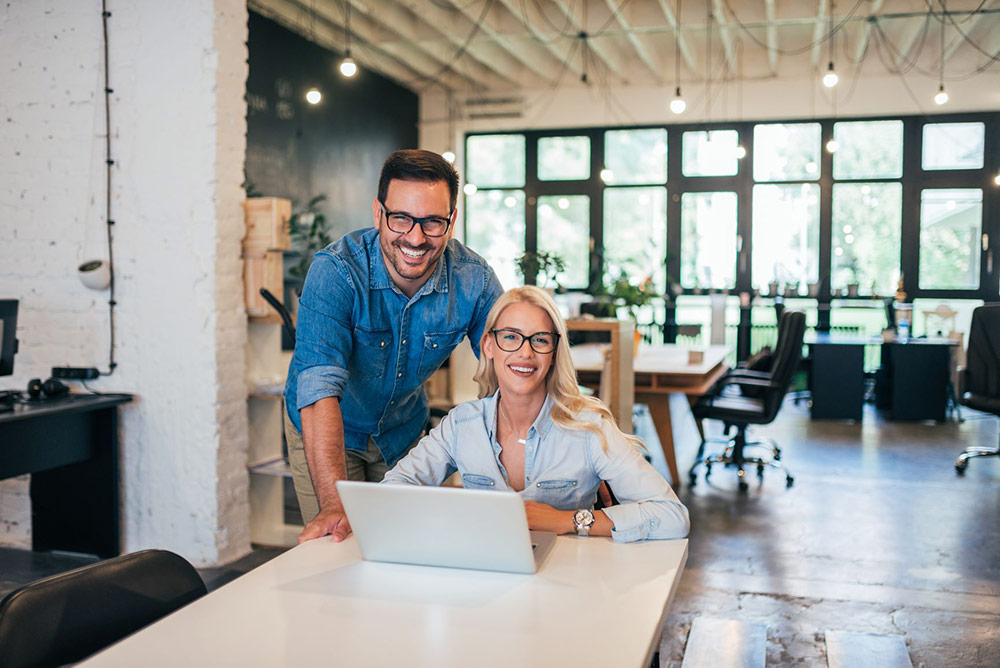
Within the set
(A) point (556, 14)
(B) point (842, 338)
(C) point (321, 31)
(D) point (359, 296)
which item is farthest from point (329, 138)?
(D) point (359, 296)

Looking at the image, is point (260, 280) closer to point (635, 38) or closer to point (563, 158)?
point (635, 38)

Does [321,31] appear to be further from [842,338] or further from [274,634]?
[274,634]

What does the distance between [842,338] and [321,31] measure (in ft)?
19.4

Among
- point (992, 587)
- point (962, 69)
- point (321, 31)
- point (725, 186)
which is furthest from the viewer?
point (725, 186)

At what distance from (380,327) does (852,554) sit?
3.04m

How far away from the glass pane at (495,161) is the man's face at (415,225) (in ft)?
30.9

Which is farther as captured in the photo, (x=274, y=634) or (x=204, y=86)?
(x=204, y=86)

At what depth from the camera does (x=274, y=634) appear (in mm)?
1280

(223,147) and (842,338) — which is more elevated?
(223,147)


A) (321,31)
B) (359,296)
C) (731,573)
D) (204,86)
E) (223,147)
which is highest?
(321,31)

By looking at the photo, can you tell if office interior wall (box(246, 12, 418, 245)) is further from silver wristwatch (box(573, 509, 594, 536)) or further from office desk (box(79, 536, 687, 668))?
office desk (box(79, 536, 687, 668))

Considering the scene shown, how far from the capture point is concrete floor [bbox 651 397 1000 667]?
3248 mm

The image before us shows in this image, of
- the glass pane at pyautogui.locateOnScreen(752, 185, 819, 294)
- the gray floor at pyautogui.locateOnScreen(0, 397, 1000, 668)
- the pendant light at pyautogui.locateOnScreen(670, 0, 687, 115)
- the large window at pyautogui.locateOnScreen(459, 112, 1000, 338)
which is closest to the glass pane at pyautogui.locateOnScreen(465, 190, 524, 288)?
the large window at pyautogui.locateOnScreen(459, 112, 1000, 338)

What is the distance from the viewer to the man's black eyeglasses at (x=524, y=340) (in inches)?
79.5
